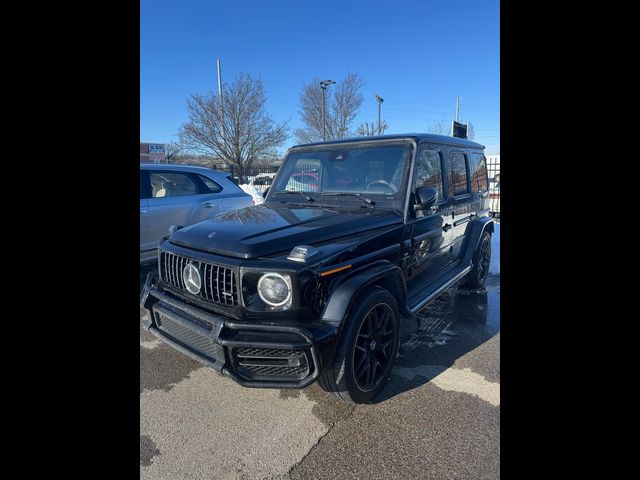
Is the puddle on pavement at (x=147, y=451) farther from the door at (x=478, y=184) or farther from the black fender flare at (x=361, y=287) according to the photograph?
the door at (x=478, y=184)

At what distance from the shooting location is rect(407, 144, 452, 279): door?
3.31 m

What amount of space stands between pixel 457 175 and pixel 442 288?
1.49 m

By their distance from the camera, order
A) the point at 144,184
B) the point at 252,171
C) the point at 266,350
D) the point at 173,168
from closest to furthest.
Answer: the point at 266,350 < the point at 144,184 < the point at 173,168 < the point at 252,171

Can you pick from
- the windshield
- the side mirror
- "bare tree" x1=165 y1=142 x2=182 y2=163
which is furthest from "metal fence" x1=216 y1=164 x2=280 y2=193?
the side mirror

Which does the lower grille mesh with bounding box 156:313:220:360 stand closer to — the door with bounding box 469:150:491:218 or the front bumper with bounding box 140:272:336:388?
the front bumper with bounding box 140:272:336:388

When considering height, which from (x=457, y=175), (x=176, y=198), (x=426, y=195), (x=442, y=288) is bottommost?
(x=442, y=288)

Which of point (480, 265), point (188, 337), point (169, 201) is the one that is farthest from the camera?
point (169, 201)

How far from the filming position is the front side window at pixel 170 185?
233 inches

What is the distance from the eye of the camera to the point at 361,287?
2.44 meters

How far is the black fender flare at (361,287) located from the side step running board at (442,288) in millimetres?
184

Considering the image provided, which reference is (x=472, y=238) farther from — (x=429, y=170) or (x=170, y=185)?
(x=170, y=185)

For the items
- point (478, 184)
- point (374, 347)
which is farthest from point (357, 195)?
point (478, 184)
